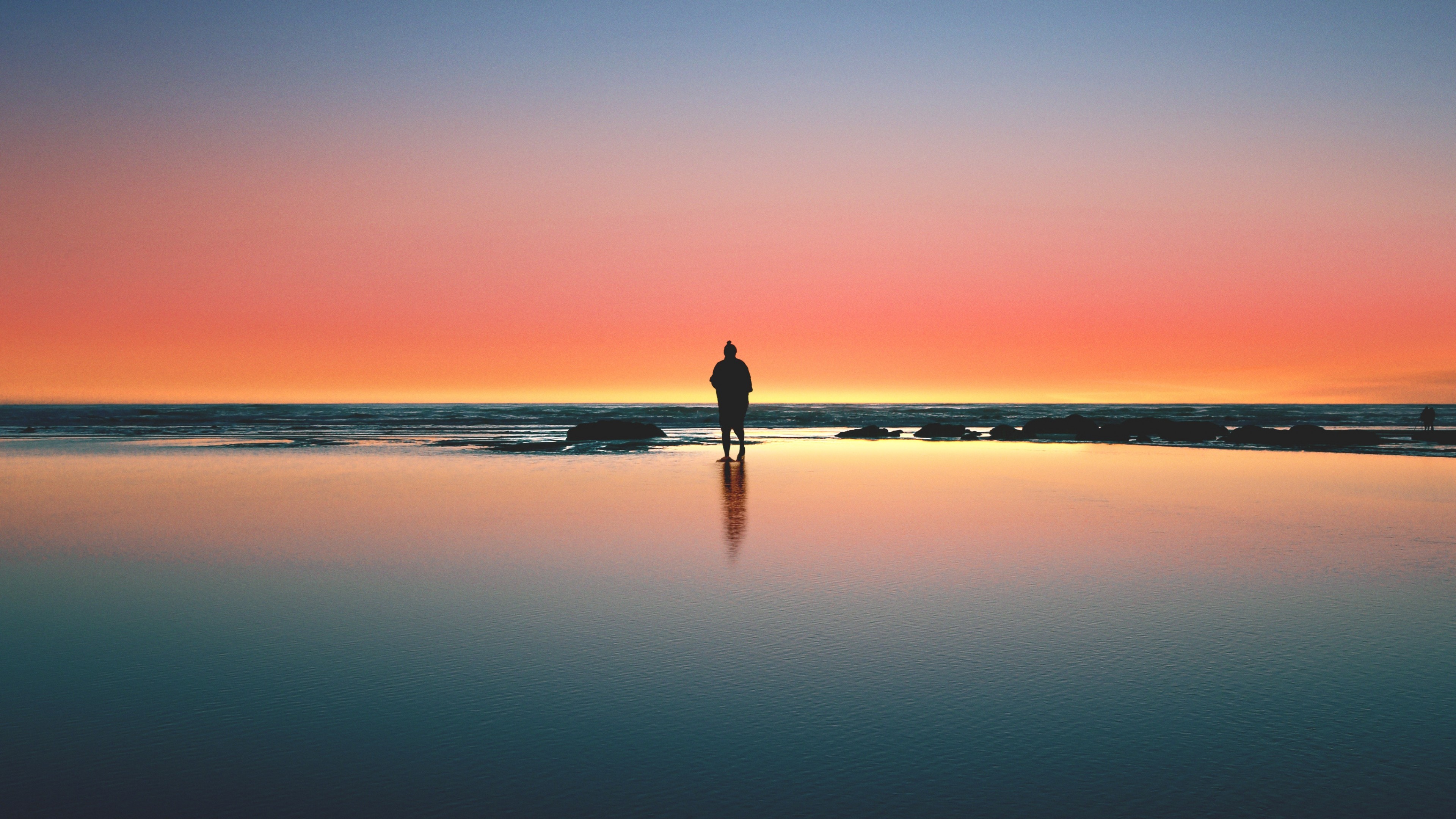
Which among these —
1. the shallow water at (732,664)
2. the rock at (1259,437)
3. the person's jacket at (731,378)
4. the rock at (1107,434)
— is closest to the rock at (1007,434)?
the rock at (1107,434)

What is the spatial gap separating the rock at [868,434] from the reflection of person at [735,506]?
44.9 ft

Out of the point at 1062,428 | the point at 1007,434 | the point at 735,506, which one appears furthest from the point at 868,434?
the point at 735,506

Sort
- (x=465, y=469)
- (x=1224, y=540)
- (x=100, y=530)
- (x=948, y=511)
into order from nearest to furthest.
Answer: (x=1224, y=540) → (x=100, y=530) → (x=948, y=511) → (x=465, y=469)

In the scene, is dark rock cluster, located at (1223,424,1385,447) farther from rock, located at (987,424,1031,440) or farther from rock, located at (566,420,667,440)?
rock, located at (566,420,667,440)

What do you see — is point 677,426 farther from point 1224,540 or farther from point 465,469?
point 1224,540

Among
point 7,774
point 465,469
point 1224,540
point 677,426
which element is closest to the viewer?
point 7,774

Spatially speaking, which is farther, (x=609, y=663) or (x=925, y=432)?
(x=925, y=432)

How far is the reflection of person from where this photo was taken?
770cm

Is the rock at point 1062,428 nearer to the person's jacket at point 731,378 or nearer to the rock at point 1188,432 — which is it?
the rock at point 1188,432

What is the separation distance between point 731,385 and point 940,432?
35.9 ft

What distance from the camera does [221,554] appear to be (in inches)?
279

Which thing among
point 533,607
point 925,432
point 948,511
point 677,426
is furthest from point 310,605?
point 677,426

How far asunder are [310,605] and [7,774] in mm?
2370

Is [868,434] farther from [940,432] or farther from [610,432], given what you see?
[610,432]
